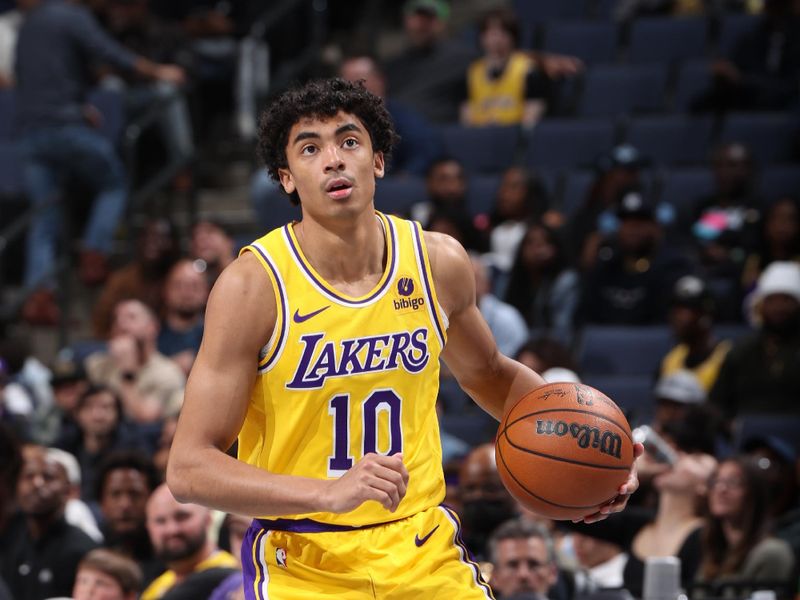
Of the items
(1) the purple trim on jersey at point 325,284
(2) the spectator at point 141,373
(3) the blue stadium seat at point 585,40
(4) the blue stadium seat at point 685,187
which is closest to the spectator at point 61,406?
(2) the spectator at point 141,373

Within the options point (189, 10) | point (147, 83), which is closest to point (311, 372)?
point (147, 83)

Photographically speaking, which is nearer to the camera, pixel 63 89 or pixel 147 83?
pixel 63 89

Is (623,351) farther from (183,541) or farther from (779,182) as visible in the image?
(183,541)

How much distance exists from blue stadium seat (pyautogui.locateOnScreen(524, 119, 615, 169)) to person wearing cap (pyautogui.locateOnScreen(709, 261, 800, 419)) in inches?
94.2

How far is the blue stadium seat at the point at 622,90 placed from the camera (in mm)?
10766

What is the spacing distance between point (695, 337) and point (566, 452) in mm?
4674

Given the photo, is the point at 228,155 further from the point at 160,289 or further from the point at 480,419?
the point at 480,419

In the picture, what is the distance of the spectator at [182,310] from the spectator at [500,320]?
172cm

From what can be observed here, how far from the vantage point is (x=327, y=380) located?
145 inches

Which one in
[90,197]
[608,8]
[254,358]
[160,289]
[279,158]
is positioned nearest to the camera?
[254,358]

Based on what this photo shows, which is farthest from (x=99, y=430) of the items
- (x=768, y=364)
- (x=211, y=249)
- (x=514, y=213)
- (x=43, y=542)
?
(x=768, y=364)

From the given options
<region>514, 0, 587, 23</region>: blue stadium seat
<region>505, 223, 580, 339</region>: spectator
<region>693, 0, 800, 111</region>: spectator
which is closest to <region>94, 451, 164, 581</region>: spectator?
<region>505, 223, 580, 339</region>: spectator

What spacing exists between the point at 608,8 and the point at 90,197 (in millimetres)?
4407

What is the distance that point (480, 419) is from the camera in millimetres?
8281
